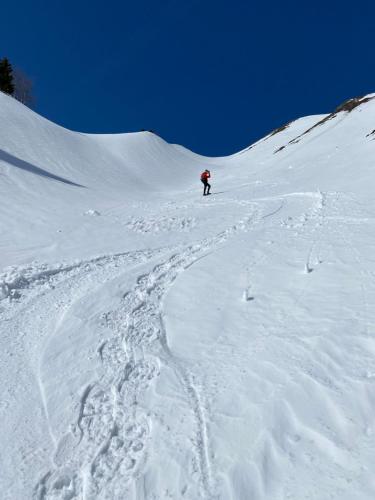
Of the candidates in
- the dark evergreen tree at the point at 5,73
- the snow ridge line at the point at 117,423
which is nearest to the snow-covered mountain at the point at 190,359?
the snow ridge line at the point at 117,423

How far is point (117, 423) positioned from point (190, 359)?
139 cm

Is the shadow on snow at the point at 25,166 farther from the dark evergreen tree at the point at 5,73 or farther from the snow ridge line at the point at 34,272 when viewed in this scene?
the dark evergreen tree at the point at 5,73

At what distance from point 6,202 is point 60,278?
25.0ft

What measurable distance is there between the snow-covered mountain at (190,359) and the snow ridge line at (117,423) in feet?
0.06

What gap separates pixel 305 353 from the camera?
16.7 feet

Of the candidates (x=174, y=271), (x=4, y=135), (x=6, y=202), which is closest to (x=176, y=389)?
(x=174, y=271)

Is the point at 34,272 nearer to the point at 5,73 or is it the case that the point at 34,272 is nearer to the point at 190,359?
the point at 190,359

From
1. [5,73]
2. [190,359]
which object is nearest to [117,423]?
[190,359]

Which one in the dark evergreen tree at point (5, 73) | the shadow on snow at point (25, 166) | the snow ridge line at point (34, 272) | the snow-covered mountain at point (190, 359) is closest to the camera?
the snow-covered mountain at point (190, 359)

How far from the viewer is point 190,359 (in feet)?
17.6

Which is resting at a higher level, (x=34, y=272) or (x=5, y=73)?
(x=5, y=73)

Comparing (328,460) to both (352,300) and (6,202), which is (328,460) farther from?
(6,202)

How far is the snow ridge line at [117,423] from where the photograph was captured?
3.71m

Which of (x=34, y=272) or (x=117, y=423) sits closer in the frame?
(x=117, y=423)
